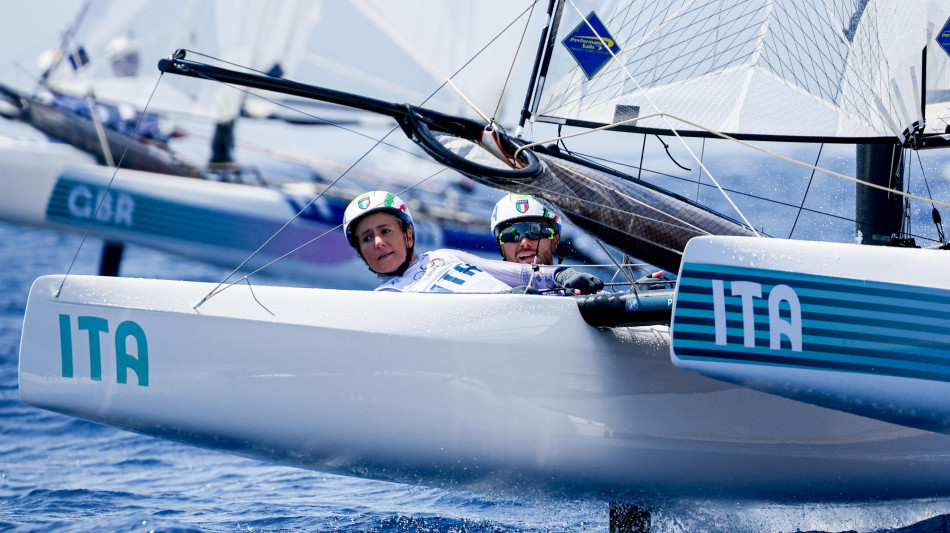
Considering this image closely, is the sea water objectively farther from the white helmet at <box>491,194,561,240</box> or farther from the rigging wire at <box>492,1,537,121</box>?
the rigging wire at <box>492,1,537,121</box>

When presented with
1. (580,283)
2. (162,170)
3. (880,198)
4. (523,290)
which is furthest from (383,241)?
(162,170)

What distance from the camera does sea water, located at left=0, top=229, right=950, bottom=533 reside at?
9.50ft

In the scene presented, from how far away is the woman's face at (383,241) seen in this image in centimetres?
298

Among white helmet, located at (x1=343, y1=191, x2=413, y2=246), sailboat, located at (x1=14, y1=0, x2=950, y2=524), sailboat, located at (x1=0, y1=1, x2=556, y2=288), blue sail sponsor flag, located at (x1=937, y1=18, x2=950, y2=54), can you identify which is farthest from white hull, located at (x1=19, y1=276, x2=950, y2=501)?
sailboat, located at (x1=0, y1=1, x2=556, y2=288)

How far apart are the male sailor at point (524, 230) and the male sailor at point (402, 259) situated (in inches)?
12.2

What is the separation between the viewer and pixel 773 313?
203 centimetres

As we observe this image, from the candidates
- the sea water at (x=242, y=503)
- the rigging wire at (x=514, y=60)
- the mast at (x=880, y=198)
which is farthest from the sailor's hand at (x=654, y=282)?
the mast at (x=880, y=198)

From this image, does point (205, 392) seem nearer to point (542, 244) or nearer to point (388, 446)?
point (388, 446)

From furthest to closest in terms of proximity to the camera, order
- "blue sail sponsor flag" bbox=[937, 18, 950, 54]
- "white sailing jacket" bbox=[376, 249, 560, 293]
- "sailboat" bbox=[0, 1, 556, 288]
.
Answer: "sailboat" bbox=[0, 1, 556, 288] < "blue sail sponsor flag" bbox=[937, 18, 950, 54] < "white sailing jacket" bbox=[376, 249, 560, 293]

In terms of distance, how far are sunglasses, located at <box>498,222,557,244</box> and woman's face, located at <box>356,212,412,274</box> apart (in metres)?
0.52

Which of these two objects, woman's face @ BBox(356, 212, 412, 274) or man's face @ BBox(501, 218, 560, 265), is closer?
woman's face @ BBox(356, 212, 412, 274)

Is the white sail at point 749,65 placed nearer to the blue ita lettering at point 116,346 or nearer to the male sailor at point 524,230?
the male sailor at point 524,230

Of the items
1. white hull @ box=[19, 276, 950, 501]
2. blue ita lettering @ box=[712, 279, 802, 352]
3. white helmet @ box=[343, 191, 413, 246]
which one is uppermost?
white helmet @ box=[343, 191, 413, 246]

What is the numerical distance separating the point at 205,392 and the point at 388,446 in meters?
0.50
